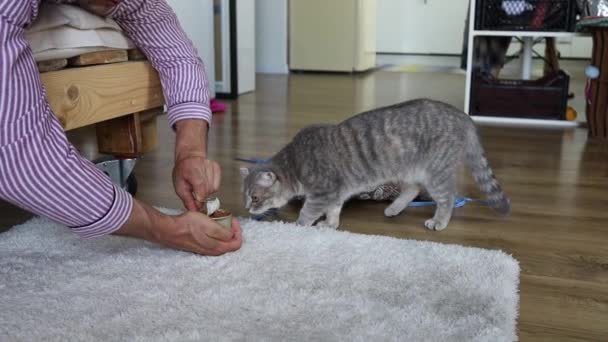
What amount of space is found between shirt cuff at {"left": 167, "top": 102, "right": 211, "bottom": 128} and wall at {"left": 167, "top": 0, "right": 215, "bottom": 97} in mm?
1724

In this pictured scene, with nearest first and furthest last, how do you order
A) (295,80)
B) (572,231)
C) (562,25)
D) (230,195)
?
(572,231), (230,195), (562,25), (295,80)

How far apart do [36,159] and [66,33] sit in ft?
1.30

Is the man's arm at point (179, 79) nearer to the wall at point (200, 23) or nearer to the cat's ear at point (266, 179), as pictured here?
the cat's ear at point (266, 179)

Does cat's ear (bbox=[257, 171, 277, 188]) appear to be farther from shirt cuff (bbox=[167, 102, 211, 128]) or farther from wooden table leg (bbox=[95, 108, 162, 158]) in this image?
wooden table leg (bbox=[95, 108, 162, 158])

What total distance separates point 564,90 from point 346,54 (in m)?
2.69

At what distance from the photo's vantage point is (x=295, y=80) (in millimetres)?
4840

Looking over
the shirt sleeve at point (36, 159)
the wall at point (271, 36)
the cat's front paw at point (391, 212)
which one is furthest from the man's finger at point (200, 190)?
the wall at point (271, 36)

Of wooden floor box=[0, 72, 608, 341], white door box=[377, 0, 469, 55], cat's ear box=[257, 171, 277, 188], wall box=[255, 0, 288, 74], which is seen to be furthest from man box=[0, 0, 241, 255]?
white door box=[377, 0, 469, 55]

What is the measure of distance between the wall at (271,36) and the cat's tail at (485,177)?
3.94 metres

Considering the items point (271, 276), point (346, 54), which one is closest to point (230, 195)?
point (271, 276)

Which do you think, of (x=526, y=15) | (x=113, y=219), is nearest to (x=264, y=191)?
(x=113, y=219)

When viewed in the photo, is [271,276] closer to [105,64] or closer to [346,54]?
[105,64]

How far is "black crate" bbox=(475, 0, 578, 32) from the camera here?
2848 mm

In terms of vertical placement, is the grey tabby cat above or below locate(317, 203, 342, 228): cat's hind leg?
above
